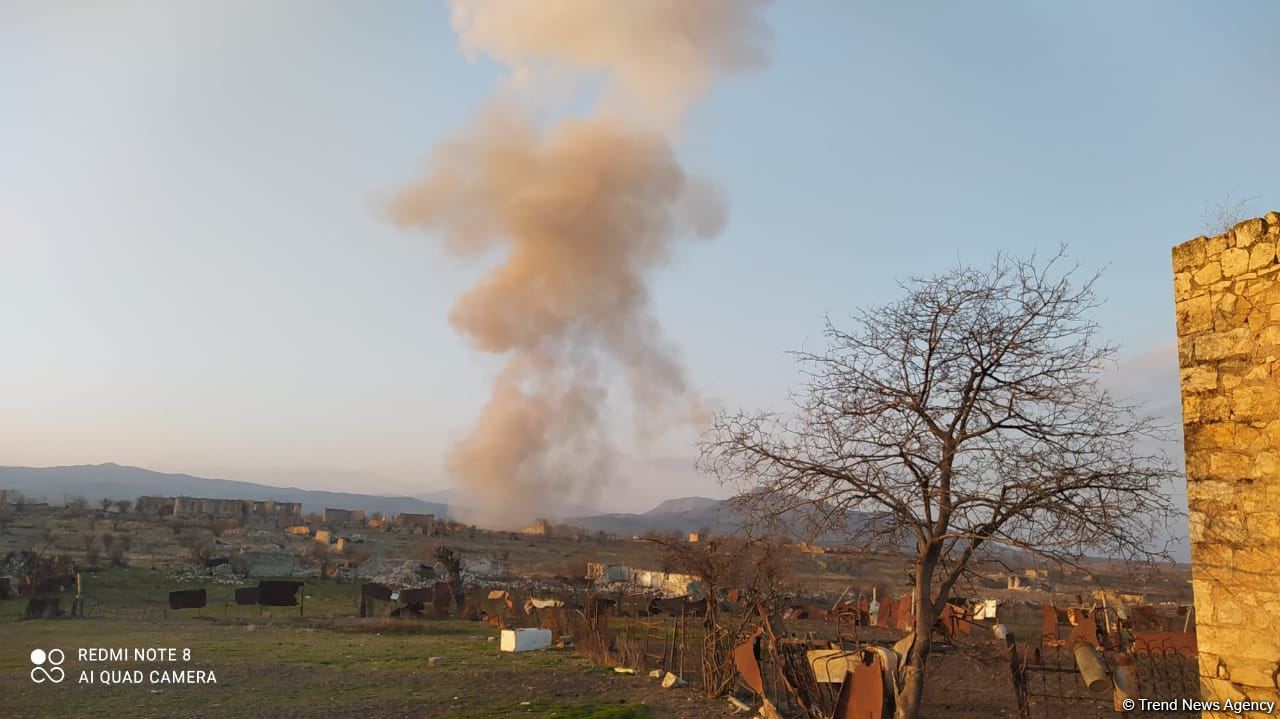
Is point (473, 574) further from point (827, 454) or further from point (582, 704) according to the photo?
point (827, 454)

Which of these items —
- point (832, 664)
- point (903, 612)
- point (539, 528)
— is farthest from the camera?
point (539, 528)

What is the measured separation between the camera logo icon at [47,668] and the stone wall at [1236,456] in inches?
635

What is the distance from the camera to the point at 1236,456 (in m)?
6.34

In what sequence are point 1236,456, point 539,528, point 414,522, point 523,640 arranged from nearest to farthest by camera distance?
1. point 1236,456
2. point 523,640
3. point 414,522
4. point 539,528

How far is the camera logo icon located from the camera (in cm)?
1400

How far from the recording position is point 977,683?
1705 cm

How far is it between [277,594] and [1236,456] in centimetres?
2908

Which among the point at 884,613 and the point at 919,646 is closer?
the point at 919,646

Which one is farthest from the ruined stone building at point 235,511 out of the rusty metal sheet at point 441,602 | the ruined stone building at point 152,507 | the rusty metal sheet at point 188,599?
the rusty metal sheet at point 441,602

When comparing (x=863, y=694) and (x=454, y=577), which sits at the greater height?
Answer: (x=863, y=694)

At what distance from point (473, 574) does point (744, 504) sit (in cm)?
3980

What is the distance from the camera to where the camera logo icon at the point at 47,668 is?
14.0 meters

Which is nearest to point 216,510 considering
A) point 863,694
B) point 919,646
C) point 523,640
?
point 523,640

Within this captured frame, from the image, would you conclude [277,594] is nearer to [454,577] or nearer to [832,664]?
[454,577]
